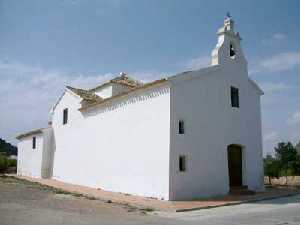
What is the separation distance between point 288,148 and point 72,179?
22.9 meters

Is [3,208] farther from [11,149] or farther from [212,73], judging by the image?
[11,149]

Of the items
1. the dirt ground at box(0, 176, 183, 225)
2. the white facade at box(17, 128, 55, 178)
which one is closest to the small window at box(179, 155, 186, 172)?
the dirt ground at box(0, 176, 183, 225)

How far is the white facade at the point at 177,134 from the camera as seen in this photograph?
50.6 feet

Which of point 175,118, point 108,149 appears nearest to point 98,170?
point 108,149

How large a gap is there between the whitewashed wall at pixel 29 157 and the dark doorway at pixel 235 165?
1359 centimetres

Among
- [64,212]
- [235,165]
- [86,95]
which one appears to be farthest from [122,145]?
[64,212]

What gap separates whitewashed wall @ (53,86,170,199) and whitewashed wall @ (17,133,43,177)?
227cm

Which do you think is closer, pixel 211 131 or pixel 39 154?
pixel 211 131

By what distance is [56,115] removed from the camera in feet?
84.2

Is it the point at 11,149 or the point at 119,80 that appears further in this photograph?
the point at 11,149

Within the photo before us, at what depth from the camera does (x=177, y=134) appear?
15.4m

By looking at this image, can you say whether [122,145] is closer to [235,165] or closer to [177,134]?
[177,134]

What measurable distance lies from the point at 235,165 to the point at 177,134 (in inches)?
186

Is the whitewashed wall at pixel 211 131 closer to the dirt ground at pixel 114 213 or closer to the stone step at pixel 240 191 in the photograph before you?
the stone step at pixel 240 191
